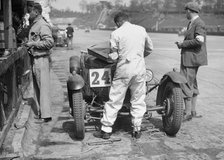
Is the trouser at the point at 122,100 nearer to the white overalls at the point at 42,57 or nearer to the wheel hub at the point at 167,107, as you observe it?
the wheel hub at the point at 167,107

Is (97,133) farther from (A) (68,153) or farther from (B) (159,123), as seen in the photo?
(B) (159,123)

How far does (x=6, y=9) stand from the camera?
5.73 metres

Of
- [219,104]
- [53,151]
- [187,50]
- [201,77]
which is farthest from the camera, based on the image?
[201,77]

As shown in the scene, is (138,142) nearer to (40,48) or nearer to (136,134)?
(136,134)

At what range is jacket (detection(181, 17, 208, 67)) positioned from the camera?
593 centimetres

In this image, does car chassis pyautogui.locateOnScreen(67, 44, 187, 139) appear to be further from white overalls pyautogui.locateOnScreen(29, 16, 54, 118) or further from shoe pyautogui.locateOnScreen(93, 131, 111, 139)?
white overalls pyautogui.locateOnScreen(29, 16, 54, 118)

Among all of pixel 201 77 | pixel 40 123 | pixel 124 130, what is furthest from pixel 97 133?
pixel 201 77

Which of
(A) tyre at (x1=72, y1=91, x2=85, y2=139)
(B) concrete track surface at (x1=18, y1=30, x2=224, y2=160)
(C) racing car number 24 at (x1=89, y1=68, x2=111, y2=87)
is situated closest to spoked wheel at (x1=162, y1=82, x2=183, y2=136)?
(B) concrete track surface at (x1=18, y1=30, x2=224, y2=160)

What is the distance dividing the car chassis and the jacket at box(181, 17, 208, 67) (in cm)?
75

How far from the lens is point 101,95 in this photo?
17.9ft

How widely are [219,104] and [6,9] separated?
4579 millimetres

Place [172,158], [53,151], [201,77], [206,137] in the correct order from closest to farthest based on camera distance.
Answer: [172,158] → [53,151] → [206,137] → [201,77]

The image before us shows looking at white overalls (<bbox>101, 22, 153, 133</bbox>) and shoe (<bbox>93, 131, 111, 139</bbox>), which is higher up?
white overalls (<bbox>101, 22, 153, 133</bbox>)

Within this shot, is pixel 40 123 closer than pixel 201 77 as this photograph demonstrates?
Yes
